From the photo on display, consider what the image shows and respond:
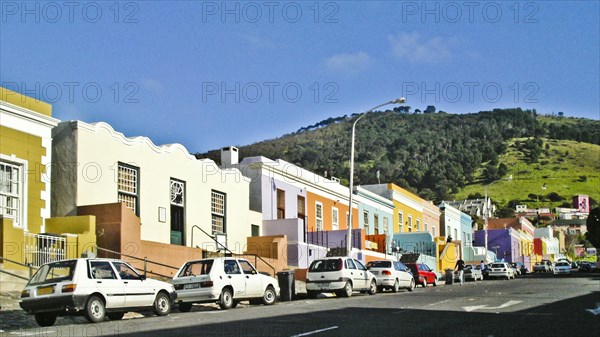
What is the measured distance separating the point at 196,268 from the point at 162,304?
135 inches

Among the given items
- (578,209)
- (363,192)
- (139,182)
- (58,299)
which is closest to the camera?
(58,299)

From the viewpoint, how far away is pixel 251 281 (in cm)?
2533

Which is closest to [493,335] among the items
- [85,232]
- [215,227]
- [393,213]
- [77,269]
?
[77,269]

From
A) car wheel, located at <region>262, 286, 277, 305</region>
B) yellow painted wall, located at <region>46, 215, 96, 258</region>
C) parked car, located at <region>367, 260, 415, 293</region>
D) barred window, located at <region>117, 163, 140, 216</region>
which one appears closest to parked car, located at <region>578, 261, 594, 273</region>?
parked car, located at <region>367, 260, 415, 293</region>

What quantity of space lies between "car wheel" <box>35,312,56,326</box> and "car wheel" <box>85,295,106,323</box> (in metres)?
0.88

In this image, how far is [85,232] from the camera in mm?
26703

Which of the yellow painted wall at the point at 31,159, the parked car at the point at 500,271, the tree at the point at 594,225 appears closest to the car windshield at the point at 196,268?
the yellow painted wall at the point at 31,159

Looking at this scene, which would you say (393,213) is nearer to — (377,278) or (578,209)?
(377,278)

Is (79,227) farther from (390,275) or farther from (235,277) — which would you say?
(390,275)

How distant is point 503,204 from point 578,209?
20.4 metres

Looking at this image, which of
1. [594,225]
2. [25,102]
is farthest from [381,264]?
[594,225]

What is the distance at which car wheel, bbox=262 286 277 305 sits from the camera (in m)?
26.0

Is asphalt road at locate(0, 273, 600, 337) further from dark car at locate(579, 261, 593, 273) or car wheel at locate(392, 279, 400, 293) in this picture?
dark car at locate(579, 261, 593, 273)

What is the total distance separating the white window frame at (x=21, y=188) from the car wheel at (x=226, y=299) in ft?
22.9
